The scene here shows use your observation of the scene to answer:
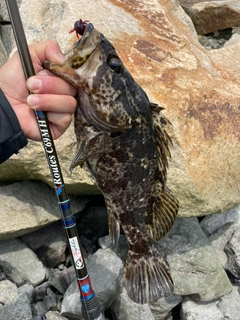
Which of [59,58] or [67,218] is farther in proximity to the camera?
[67,218]

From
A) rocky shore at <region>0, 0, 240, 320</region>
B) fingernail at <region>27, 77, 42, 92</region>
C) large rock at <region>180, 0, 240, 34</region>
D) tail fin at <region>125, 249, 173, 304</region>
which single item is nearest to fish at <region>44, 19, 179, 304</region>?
tail fin at <region>125, 249, 173, 304</region>

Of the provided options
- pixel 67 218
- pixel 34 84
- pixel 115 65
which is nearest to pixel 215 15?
pixel 115 65

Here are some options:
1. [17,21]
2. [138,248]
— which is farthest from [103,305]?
[17,21]

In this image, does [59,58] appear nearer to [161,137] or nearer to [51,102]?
[51,102]

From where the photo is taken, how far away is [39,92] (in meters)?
1.90

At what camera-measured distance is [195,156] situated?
3533 millimetres

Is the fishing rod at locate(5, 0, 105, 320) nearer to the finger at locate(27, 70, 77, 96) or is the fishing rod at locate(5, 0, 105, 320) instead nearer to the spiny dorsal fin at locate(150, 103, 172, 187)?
the finger at locate(27, 70, 77, 96)

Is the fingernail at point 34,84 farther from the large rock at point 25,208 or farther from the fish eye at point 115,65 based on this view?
the large rock at point 25,208

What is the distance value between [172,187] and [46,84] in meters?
1.92

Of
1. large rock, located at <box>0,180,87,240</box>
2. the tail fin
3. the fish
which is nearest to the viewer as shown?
the fish

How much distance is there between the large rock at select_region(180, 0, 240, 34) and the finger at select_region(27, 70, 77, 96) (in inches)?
277

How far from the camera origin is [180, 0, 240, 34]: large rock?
26.6ft

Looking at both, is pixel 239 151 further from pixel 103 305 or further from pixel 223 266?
pixel 103 305

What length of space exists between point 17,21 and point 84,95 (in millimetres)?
496
